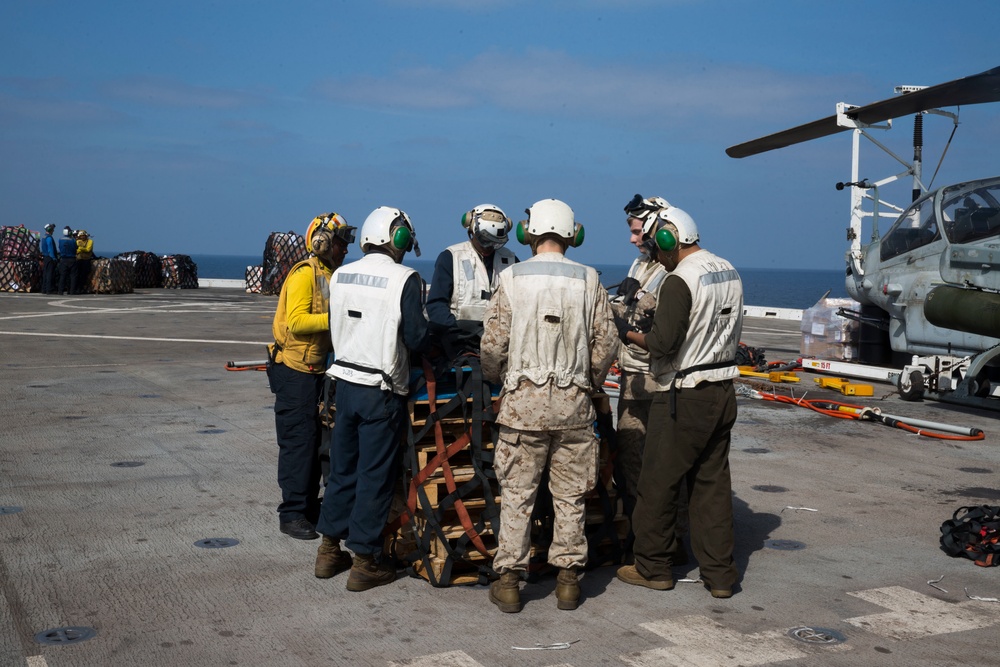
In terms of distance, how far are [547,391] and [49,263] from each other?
93.9ft

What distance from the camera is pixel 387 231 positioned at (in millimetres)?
5238

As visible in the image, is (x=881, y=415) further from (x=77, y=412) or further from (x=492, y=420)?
(x=77, y=412)

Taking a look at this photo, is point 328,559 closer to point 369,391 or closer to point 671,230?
point 369,391

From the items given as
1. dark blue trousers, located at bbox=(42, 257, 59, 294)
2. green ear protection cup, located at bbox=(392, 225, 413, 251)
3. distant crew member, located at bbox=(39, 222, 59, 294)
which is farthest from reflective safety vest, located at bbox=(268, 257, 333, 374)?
dark blue trousers, located at bbox=(42, 257, 59, 294)

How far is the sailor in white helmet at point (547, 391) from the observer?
4.78 metres

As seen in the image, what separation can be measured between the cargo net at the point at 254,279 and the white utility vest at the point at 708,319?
3126cm

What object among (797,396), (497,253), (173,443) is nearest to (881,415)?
(797,396)

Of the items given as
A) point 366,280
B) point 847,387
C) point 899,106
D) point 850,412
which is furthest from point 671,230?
point 899,106

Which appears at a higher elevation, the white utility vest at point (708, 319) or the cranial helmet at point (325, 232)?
the cranial helmet at point (325, 232)

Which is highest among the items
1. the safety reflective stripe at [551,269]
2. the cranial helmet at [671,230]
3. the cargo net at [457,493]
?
the cranial helmet at [671,230]

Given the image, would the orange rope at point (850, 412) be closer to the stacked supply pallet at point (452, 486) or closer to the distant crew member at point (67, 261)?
the stacked supply pallet at point (452, 486)

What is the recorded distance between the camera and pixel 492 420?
5047 millimetres

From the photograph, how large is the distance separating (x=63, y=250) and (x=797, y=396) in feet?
79.4

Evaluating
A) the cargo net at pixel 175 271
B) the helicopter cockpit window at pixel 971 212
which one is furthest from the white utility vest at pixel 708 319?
the cargo net at pixel 175 271
